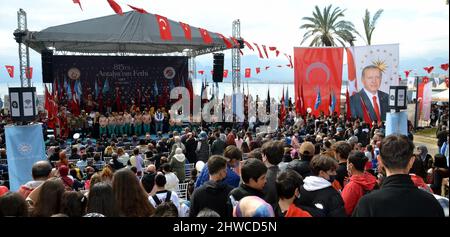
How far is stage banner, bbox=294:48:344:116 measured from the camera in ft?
59.7

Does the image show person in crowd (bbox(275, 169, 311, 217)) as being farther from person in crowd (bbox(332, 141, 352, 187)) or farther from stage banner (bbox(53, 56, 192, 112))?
stage banner (bbox(53, 56, 192, 112))

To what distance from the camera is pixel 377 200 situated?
7.83 ft

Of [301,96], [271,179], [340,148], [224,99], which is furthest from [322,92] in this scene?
[271,179]

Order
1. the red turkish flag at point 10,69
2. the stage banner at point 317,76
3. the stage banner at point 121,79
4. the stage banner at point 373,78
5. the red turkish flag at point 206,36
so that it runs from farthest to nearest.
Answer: the red turkish flag at point 10,69
the stage banner at point 121,79
the stage banner at point 317,76
the stage banner at point 373,78
the red turkish flag at point 206,36

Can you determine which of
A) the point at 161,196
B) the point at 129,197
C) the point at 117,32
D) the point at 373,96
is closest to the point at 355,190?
the point at 161,196

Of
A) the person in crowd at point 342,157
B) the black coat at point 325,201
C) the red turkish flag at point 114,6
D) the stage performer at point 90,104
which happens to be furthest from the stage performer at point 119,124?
the black coat at point 325,201

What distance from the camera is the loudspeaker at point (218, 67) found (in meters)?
21.4

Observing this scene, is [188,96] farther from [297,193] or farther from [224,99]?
[297,193]

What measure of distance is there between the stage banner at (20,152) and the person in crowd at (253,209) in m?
5.75

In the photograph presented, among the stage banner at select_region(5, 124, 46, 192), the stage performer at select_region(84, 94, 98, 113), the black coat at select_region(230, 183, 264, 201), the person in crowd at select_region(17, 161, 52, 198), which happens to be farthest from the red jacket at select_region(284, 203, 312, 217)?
the stage performer at select_region(84, 94, 98, 113)

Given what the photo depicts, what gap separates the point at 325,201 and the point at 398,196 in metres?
1.03

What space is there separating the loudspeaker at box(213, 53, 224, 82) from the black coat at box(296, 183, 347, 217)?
18267 mm

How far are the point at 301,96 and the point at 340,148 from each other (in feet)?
44.3

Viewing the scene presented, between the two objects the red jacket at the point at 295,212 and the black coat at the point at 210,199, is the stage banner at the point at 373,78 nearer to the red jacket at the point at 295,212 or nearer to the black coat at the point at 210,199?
the black coat at the point at 210,199
